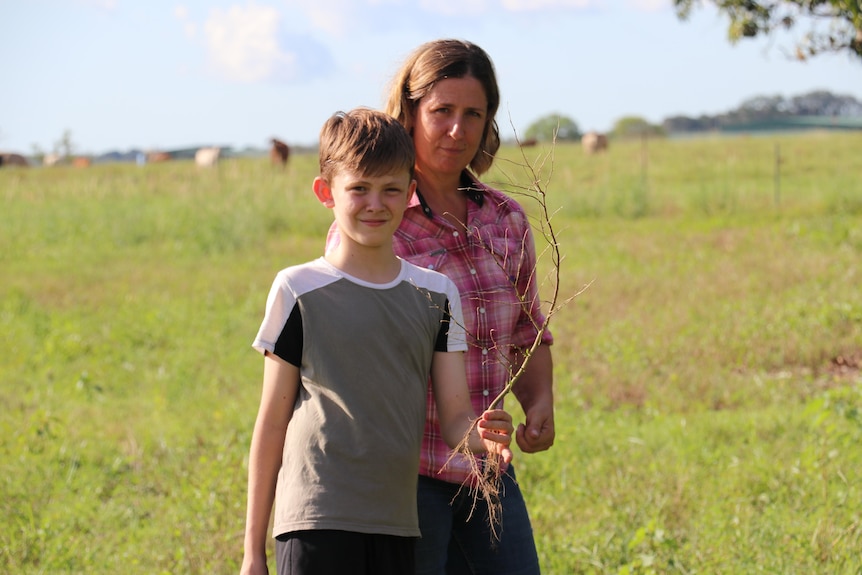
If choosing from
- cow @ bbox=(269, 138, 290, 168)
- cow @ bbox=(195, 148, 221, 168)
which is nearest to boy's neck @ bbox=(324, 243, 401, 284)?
cow @ bbox=(269, 138, 290, 168)

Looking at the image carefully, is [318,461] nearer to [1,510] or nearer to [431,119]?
[431,119]

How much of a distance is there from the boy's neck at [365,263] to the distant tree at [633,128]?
165 feet

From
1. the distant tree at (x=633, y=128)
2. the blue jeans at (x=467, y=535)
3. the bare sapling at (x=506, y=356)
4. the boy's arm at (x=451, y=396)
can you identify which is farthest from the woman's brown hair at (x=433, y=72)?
the distant tree at (x=633, y=128)

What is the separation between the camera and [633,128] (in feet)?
227

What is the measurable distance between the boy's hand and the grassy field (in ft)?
1.08

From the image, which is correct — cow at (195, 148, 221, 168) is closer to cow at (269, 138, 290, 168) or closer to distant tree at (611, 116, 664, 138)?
cow at (269, 138, 290, 168)

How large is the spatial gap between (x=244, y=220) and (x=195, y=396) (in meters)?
7.22

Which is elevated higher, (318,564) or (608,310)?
(318,564)

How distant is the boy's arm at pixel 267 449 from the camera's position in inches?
81.7

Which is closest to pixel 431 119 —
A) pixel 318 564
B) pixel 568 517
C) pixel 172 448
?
pixel 318 564

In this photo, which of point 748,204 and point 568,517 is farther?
point 748,204

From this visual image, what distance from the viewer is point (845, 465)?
14.7 ft

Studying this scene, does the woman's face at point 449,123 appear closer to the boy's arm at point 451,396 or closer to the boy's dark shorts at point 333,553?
the boy's arm at point 451,396

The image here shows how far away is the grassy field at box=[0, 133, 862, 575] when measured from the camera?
401 centimetres
